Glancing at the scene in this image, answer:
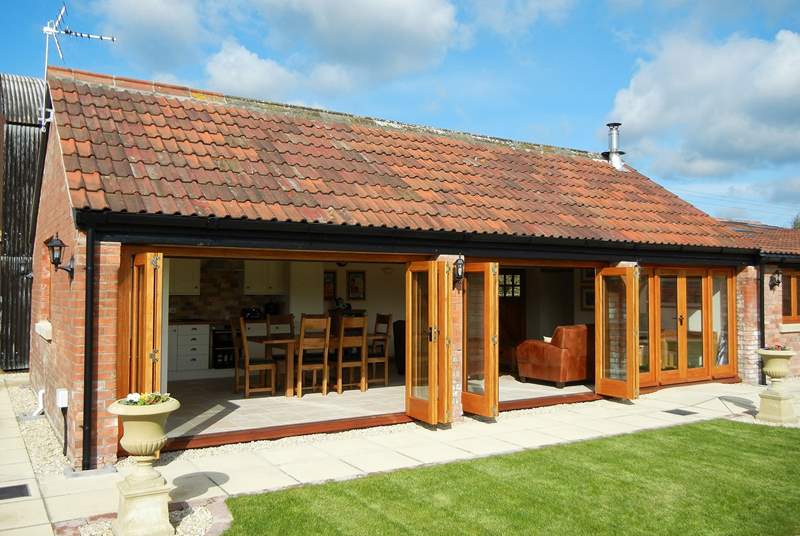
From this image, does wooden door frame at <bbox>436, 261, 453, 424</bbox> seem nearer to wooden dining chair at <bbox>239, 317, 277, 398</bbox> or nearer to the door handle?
the door handle

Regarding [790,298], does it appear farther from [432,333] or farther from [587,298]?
[432,333]

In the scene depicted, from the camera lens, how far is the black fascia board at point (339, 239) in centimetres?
610

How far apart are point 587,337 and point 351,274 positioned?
537cm

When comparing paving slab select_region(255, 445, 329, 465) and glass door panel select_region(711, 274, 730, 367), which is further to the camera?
glass door panel select_region(711, 274, 730, 367)

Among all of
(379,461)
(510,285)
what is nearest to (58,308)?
(379,461)

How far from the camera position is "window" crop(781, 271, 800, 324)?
1240cm

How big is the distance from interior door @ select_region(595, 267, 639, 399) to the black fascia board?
1.23 feet

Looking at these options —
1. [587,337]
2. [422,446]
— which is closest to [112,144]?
[422,446]

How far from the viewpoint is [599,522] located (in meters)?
4.76

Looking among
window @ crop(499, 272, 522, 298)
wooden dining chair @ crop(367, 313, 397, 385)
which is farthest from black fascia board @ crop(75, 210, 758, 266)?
window @ crop(499, 272, 522, 298)

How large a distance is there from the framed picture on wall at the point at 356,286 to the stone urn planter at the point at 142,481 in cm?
948

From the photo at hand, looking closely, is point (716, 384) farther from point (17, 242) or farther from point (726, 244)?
point (17, 242)

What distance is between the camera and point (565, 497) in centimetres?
530

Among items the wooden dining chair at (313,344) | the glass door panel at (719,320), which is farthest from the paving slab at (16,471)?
the glass door panel at (719,320)
